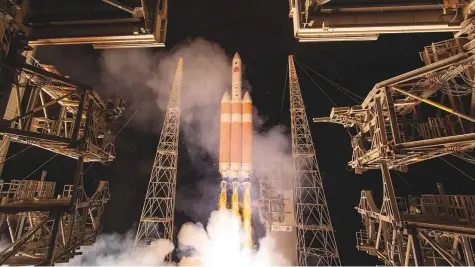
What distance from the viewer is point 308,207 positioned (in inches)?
1084

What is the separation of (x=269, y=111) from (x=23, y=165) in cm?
2873

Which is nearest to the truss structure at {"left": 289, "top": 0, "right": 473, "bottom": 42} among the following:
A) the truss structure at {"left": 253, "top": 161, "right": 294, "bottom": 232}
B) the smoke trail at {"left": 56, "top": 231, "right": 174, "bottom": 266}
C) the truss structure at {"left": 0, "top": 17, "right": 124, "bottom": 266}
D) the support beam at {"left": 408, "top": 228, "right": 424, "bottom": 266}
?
the support beam at {"left": 408, "top": 228, "right": 424, "bottom": 266}

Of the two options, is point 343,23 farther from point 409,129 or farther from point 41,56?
point 41,56

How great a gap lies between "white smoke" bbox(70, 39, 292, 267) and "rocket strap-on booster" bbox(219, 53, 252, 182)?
275 cm

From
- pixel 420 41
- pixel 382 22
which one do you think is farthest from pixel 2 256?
pixel 420 41

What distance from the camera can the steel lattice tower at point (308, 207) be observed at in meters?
26.0

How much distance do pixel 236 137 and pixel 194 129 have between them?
7.44 m

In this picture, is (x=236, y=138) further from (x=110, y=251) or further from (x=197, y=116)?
(x=110, y=251)

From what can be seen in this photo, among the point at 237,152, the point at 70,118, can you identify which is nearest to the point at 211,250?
the point at 237,152

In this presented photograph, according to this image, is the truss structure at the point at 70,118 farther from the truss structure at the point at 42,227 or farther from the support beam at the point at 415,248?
the support beam at the point at 415,248

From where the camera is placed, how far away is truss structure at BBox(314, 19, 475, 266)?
9.19 m

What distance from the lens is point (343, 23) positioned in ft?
31.7

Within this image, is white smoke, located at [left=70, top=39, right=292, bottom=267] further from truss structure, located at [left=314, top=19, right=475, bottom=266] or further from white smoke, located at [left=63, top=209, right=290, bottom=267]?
truss structure, located at [left=314, top=19, right=475, bottom=266]

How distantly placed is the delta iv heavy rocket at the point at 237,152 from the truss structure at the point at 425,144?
1682 cm
